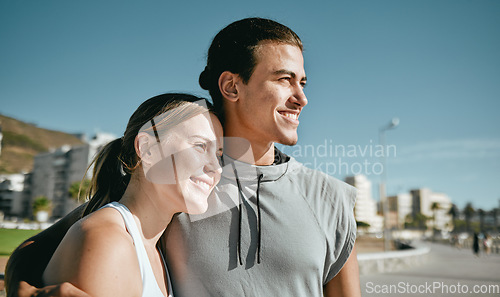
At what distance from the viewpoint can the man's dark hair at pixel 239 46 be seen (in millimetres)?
2029

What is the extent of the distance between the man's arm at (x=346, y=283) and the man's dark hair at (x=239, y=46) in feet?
3.27

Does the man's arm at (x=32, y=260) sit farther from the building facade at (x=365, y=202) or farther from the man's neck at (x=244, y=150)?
the building facade at (x=365, y=202)

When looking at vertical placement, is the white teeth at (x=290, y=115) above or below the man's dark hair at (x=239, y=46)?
below

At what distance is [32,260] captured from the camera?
1569 millimetres

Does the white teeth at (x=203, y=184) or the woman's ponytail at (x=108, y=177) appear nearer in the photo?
the white teeth at (x=203, y=184)

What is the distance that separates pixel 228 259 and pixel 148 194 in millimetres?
468

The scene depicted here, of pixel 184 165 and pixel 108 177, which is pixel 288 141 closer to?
pixel 184 165

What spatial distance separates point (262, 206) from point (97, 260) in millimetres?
867

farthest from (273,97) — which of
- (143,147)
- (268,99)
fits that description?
(143,147)

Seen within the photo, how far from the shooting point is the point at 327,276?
193 cm

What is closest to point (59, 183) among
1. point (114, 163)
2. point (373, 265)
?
point (373, 265)

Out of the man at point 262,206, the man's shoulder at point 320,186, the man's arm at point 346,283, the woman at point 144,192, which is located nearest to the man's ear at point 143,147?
the woman at point 144,192

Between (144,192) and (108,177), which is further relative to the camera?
(108,177)

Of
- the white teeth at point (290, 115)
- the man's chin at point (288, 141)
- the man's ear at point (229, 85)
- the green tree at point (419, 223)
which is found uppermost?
the man's ear at point (229, 85)
